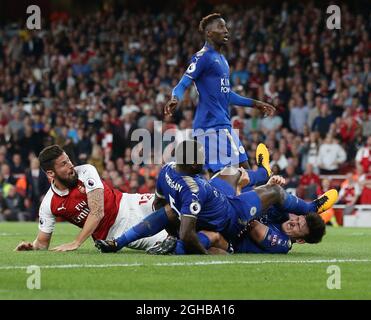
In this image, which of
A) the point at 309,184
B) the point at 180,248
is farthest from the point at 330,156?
the point at 180,248

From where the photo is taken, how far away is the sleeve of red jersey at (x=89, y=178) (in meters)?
11.1

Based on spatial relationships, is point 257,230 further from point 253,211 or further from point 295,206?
point 295,206

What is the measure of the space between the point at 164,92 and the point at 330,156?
5948 millimetres

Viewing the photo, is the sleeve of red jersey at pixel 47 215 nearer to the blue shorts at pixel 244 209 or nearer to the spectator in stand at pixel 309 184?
the blue shorts at pixel 244 209

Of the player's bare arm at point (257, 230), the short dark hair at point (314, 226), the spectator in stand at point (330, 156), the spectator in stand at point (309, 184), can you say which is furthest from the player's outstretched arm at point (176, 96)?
the spectator in stand at point (330, 156)

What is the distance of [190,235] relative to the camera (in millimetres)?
10242

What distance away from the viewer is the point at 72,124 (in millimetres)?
26516

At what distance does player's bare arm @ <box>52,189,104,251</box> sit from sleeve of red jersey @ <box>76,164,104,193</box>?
5 cm

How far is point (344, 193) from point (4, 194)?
8.22 metres

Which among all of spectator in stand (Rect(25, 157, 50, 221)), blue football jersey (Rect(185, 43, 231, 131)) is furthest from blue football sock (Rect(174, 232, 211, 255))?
spectator in stand (Rect(25, 157, 50, 221))

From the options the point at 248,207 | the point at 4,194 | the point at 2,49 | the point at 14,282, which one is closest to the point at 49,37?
the point at 2,49

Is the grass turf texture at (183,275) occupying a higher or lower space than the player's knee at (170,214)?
lower

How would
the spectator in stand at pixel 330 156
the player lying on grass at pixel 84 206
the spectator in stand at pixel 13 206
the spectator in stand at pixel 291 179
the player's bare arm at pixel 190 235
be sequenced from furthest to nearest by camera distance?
the spectator in stand at pixel 13 206
the spectator in stand at pixel 330 156
the spectator in stand at pixel 291 179
the player lying on grass at pixel 84 206
the player's bare arm at pixel 190 235

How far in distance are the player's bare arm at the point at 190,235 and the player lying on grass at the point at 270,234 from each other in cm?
23
